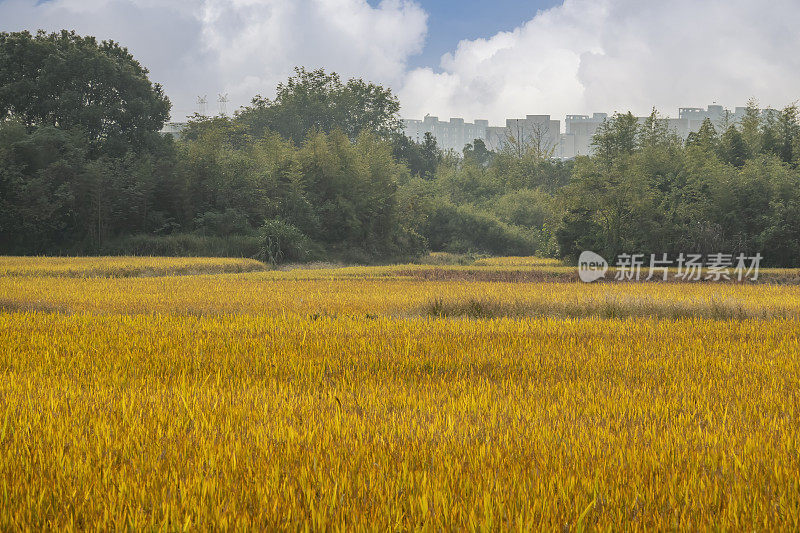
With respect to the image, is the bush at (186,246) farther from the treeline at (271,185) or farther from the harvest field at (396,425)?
the harvest field at (396,425)

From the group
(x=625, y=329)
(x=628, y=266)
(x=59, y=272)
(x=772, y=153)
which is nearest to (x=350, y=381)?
(x=625, y=329)

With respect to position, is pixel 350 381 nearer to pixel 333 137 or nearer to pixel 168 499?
pixel 168 499

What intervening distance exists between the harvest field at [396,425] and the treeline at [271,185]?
65.6ft

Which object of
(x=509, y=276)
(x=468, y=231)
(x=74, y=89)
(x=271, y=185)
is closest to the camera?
(x=509, y=276)

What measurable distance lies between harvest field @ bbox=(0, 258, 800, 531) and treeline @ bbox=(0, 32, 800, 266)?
1999 centimetres

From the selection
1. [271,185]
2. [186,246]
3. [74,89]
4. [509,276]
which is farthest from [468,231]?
→ [74,89]

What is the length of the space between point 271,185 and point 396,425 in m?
32.7

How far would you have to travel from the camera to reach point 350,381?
6.02 meters

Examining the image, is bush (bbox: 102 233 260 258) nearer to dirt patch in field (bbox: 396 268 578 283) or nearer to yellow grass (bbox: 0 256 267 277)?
yellow grass (bbox: 0 256 267 277)

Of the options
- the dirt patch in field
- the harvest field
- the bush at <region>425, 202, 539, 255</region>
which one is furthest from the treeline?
the harvest field

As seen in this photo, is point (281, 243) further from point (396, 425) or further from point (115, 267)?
point (396, 425)

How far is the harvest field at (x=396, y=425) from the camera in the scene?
2.80 metres

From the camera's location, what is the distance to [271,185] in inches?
1400

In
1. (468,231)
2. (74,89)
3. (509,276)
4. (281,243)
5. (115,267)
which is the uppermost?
(74,89)
